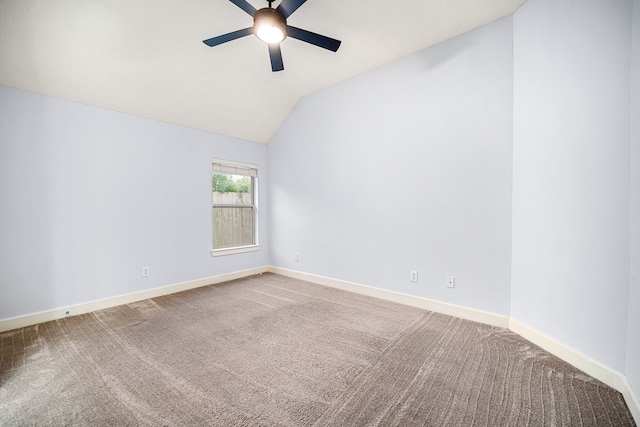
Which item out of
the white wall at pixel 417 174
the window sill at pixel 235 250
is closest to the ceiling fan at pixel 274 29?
the white wall at pixel 417 174

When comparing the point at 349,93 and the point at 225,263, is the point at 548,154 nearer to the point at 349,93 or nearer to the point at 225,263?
the point at 349,93

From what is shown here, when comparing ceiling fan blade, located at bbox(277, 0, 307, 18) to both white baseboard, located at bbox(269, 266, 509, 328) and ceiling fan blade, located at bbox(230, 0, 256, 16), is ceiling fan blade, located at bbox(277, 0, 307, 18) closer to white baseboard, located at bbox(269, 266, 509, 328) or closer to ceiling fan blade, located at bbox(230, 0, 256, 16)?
ceiling fan blade, located at bbox(230, 0, 256, 16)

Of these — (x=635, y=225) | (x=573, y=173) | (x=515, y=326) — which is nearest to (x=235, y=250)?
(x=515, y=326)

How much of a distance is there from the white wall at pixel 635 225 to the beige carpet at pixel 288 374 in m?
0.26

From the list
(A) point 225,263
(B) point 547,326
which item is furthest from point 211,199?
(B) point 547,326

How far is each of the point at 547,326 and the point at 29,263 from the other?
4.91 m

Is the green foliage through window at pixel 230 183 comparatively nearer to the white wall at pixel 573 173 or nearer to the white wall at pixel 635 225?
the white wall at pixel 573 173

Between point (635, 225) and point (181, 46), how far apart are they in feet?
13.1

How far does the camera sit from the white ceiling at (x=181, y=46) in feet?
7.22

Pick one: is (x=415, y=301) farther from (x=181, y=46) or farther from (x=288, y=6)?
(x=181, y=46)

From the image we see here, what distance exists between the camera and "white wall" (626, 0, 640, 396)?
143 cm

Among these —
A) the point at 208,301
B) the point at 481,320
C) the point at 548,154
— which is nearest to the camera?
the point at 548,154

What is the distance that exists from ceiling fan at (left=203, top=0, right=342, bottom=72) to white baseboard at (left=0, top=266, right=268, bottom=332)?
10.2 ft

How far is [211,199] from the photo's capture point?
403 centimetres
